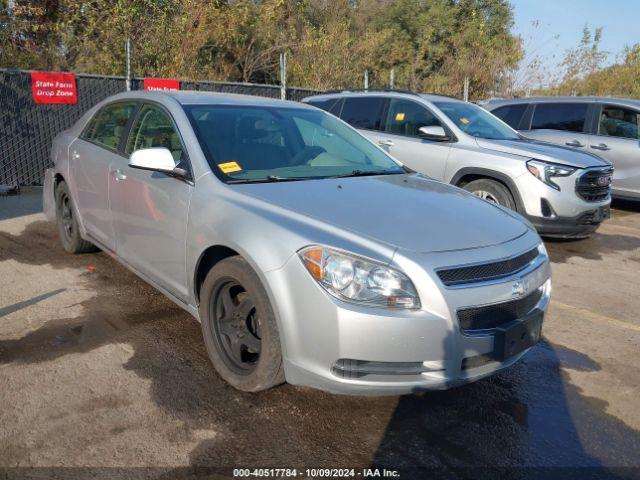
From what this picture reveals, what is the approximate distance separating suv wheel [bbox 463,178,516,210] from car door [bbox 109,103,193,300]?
389cm

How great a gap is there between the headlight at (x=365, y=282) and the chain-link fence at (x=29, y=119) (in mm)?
8188

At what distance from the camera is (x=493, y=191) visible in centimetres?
668

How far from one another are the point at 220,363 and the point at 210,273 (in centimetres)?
53

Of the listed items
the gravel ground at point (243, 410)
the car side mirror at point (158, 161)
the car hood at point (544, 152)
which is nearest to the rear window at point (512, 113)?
the car hood at point (544, 152)

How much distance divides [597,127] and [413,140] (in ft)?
12.3

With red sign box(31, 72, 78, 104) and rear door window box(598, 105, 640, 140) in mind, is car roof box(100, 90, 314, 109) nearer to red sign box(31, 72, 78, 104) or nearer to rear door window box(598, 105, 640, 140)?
red sign box(31, 72, 78, 104)

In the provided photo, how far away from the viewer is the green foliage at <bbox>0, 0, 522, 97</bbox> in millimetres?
11727

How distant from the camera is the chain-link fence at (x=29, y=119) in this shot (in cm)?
887

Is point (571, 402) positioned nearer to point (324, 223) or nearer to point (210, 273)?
point (324, 223)

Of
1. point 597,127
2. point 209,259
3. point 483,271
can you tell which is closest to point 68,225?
point 209,259

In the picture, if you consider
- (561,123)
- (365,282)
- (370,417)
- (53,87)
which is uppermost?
(53,87)

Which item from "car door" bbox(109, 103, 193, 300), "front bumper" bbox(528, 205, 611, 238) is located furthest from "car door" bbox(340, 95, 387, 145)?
"car door" bbox(109, 103, 193, 300)

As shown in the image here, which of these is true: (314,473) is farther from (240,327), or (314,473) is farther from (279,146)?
(279,146)

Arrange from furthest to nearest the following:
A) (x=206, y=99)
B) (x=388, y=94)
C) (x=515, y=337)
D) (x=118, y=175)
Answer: (x=388, y=94) → (x=118, y=175) → (x=206, y=99) → (x=515, y=337)
